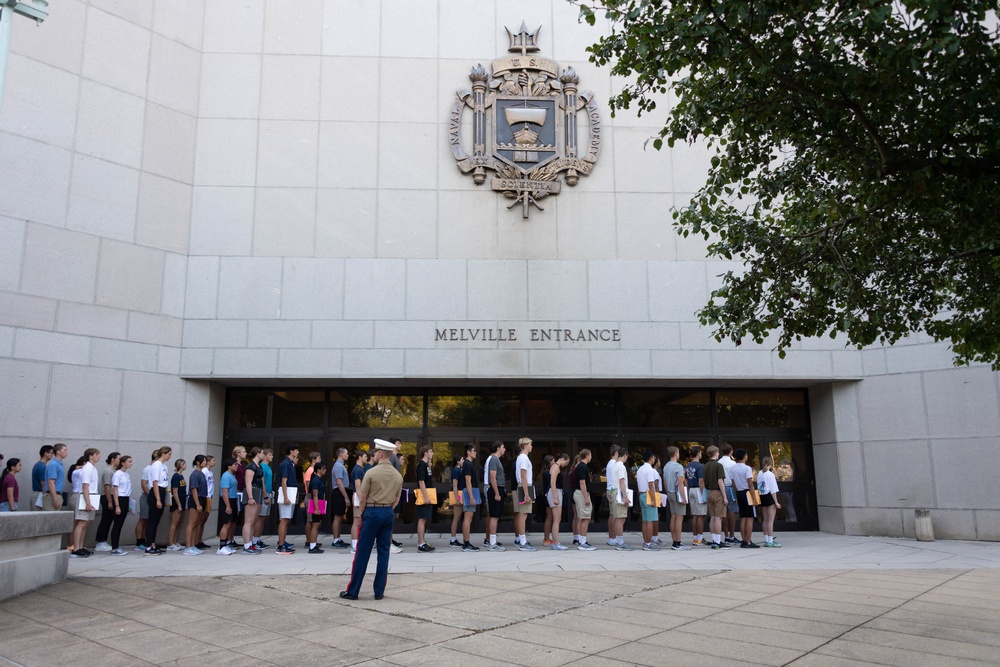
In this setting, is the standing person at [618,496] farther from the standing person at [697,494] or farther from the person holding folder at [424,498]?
the person holding folder at [424,498]

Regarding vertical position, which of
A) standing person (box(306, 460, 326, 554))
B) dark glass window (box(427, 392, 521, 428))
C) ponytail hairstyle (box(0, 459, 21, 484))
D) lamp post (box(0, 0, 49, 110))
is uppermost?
lamp post (box(0, 0, 49, 110))

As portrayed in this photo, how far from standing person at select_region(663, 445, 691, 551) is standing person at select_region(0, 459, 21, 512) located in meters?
10.7

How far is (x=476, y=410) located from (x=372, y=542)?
8815mm

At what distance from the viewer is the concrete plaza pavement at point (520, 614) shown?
570cm

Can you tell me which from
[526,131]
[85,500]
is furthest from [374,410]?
[526,131]

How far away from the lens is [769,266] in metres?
8.00

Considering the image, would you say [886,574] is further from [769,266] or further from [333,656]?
[333,656]

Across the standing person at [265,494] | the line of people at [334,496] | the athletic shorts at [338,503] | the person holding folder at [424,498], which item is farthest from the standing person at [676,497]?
the standing person at [265,494]

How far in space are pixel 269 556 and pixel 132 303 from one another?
5995 millimetres

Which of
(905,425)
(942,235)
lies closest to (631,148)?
(905,425)

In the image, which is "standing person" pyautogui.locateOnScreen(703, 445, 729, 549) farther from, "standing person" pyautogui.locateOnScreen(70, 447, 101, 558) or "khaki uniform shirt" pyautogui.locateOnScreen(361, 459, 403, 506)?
"standing person" pyautogui.locateOnScreen(70, 447, 101, 558)

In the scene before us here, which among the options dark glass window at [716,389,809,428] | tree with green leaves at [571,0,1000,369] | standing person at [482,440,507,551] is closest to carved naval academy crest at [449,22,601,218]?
standing person at [482,440,507,551]

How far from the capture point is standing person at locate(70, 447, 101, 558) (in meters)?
11.8

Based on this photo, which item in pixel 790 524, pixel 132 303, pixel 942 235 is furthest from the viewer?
pixel 790 524
